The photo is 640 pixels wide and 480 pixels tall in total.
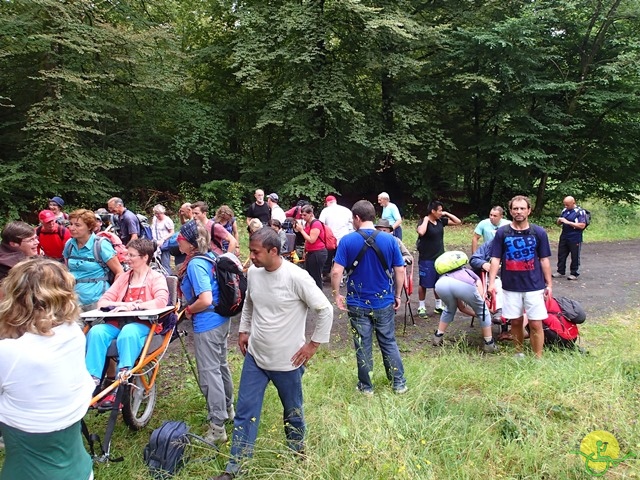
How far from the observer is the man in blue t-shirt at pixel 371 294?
4.02 metres

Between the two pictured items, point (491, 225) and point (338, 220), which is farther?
Answer: point (338, 220)

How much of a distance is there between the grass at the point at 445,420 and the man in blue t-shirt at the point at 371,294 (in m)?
0.25

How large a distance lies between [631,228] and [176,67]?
17271mm

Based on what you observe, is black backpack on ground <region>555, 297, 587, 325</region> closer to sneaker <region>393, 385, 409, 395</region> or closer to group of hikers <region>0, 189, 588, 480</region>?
group of hikers <region>0, 189, 588, 480</region>

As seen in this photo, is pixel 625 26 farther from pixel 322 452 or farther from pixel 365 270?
pixel 322 452

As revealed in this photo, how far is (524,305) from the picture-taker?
4.75 m

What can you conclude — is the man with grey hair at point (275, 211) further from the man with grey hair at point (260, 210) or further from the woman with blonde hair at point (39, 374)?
the woman with blonde hair at point (39, 374)

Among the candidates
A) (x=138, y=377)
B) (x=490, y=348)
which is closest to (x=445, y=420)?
(x=490, y=348)

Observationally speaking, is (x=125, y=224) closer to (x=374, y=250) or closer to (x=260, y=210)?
(x=260, y=210)

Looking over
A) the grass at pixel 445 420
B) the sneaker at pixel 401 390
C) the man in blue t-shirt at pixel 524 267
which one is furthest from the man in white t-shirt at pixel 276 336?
the man in blue t-shirt at pixel 524 267

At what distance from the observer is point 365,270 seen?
404cm

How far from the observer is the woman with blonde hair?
1.83m

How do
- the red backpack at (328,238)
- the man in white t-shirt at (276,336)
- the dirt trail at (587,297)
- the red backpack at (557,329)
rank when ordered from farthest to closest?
the red backpack at (328,238)
the dirt trail at (587,297)
the red backpack at (557,329)
the man in white t-shirt at (276,336)

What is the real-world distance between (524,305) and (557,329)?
0.64 metres
